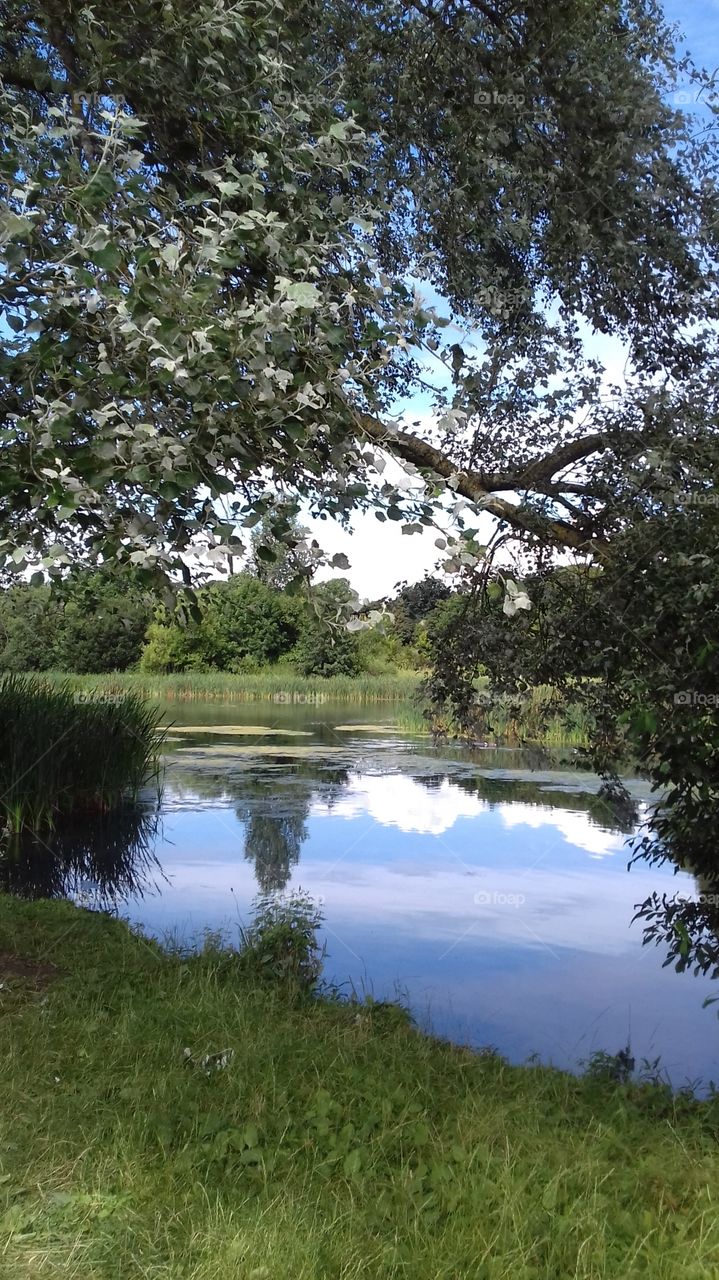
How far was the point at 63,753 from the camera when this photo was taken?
12250mm

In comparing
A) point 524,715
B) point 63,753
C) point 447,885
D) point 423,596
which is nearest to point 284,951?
point 524,715

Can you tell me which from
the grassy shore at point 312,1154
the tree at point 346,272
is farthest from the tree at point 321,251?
the grassy shore at point 312,1154

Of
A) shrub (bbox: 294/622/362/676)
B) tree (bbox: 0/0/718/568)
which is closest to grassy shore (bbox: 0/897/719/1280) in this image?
tree (bbox: 0/0/718/568)

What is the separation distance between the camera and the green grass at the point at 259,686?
3603 centimetres

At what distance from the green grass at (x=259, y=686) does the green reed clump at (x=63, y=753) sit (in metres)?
21.1

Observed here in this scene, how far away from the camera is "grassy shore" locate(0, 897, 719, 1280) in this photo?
295cm

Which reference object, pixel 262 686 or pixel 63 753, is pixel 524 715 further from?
→ pixel 262 686

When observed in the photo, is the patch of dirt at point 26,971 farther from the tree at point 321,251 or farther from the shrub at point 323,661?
the shrub at point 323,661

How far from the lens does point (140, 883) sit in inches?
396

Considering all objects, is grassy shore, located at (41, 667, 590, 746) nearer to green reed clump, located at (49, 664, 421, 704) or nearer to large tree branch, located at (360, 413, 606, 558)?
green reed clump, located at (49, 664, 421, 704)

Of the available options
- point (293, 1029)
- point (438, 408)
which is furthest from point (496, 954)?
point (438, 408)

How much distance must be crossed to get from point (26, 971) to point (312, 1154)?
302 centimetres

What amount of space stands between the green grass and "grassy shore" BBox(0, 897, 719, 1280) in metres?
30.4

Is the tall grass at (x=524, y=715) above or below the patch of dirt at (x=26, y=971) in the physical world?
above
